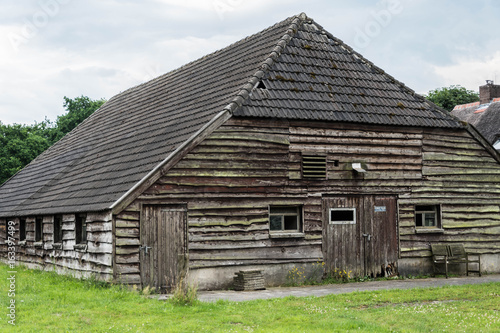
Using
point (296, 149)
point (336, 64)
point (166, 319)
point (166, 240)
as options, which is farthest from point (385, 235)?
point (166, 319)

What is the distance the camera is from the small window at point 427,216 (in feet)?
65.7

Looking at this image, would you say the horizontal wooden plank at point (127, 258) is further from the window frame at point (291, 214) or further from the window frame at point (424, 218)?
the window frame at point (424, 218)

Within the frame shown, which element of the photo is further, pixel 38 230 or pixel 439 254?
pixel 38 230

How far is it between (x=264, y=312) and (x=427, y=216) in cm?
935

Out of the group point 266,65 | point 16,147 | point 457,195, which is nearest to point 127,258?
point 266,65

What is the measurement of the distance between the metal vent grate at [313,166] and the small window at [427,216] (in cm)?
346

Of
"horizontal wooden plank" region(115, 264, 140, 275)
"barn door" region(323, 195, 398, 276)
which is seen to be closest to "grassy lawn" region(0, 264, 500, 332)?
"horizontal wooden plank" region(115, 264, 140, 275)

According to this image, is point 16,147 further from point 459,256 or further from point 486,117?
point 459,256

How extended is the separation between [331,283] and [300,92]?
5.28 m

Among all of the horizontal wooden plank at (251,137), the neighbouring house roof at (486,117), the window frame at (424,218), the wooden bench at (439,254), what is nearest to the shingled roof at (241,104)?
the horizontal wooden plank at (251,137)

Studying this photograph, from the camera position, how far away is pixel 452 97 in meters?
59.3

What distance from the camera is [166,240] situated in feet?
53.7

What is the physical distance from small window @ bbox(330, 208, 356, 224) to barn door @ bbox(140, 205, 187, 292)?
4.38 meters

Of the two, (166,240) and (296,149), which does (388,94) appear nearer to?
(296,149)
